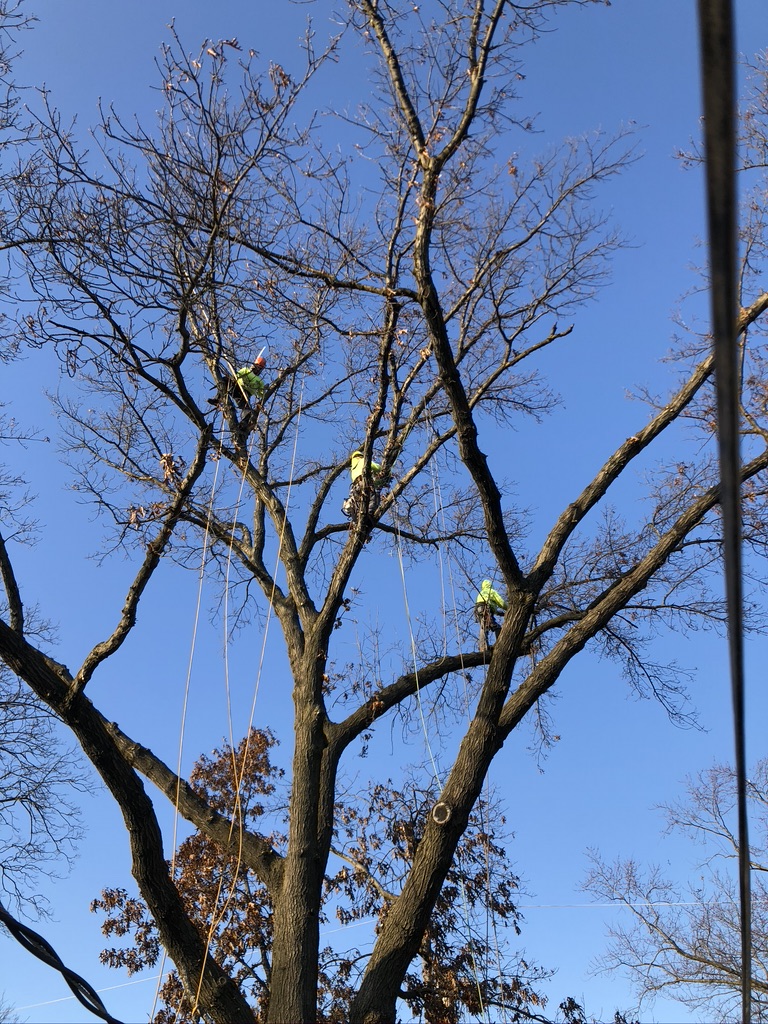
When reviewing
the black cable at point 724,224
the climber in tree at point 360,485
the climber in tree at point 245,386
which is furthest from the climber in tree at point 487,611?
the black cable at point 724,224

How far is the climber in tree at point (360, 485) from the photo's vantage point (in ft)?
22.7

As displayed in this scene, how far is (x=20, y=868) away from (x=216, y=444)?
15.1 ft

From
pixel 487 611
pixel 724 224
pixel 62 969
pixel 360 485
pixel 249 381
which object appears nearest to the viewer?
pixel 724 224

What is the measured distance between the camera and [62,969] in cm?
389

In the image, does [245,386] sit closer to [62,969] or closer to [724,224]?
[62,969]

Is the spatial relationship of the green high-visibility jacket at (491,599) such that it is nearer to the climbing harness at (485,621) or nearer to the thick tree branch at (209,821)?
the climbing harness at (485,621)

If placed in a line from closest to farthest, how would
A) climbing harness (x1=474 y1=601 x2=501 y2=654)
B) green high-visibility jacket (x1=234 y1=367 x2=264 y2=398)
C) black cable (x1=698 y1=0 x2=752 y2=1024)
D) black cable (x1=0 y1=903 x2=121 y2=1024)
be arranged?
black cable (x1=698 y1=0 x2=752 y2=1024) < black cable (x1=0 y1=903 x2=121 y2=1024) < green high-visibility jacket (x1=234 y1=367 x2=264 y2=398) < climbing harness (x1=474 y1=601 x2=501 y2=654)

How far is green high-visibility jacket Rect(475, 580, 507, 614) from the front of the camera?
7.72 meters

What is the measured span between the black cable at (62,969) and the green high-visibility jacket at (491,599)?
14.3 ft

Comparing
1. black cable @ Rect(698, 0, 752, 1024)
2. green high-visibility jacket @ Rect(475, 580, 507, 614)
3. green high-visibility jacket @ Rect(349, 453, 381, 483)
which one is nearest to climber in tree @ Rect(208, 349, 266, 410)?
green high-visibility jacket @ Rect(349, 453, 381, 483)

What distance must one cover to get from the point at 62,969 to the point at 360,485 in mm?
3809

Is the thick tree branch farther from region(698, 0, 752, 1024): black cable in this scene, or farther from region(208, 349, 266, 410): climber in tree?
region(698, 0, 752, 1024): black cable

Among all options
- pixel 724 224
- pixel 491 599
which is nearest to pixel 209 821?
pixel 491 599

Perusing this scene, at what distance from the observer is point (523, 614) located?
6.44 meters
